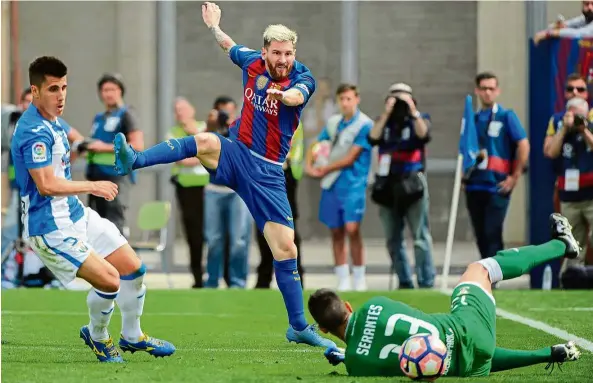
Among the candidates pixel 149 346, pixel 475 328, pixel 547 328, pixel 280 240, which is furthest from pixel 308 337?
pixel 547 328

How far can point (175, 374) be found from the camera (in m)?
7.29

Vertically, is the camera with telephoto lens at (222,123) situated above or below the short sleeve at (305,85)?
below

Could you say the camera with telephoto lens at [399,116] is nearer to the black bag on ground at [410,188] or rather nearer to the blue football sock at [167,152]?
the black bag on ground at [410,188]

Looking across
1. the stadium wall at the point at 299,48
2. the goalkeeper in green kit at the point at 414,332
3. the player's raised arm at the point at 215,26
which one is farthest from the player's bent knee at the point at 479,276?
the stadium wall at the point at 299,48

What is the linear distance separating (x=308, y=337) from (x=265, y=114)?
151cm

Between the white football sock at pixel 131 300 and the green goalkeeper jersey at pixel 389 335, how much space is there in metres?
1.82

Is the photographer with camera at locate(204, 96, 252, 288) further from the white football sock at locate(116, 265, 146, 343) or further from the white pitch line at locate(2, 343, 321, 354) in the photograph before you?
the white football sock at locate(116, 265, 146, 343)

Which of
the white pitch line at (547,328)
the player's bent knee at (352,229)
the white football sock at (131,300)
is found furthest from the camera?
the player's bent knee at (352,229)

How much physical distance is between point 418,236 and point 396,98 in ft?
5.08

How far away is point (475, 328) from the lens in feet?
22.2

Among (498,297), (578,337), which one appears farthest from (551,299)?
(578,337)

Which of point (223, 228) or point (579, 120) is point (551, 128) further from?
point (223, 228)

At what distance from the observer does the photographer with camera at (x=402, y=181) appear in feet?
47.4

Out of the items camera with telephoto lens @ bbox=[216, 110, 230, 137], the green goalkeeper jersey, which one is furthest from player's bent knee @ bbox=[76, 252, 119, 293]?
camera with telephoto lens @ bbox=[216, 110, 230, 137]
